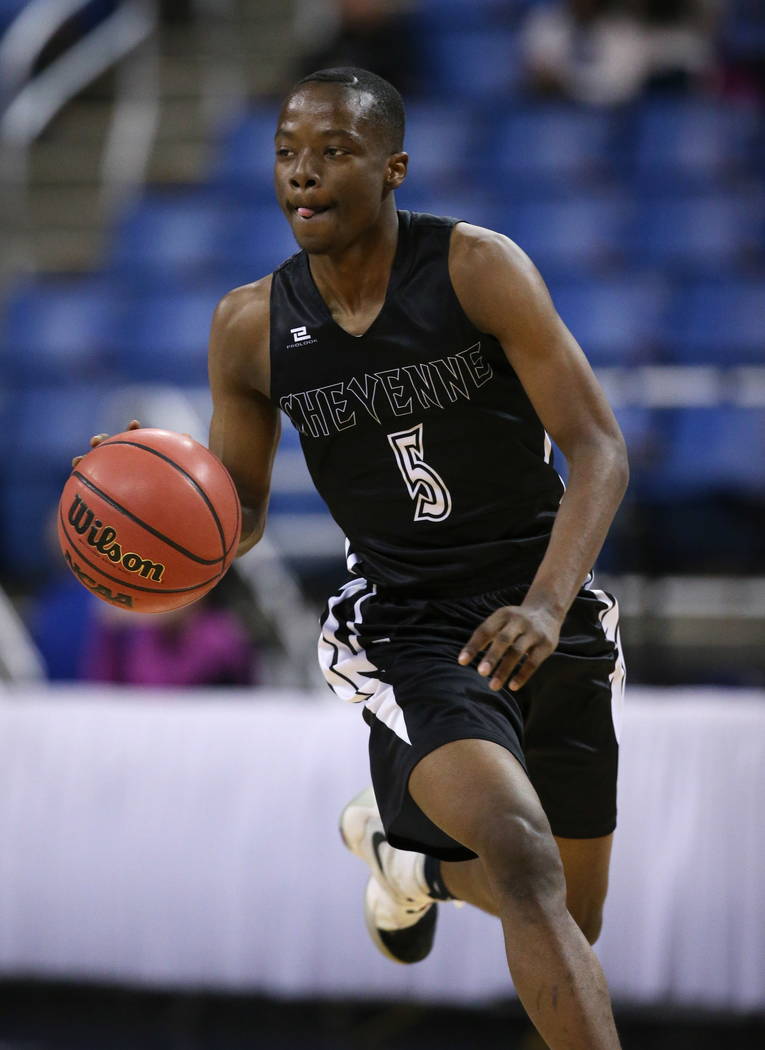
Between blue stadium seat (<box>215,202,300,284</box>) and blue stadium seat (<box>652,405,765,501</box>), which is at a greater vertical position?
blue stadium seat (<box>215,202,300,284</box>)

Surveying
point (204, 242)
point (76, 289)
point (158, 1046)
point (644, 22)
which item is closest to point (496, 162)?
point (644, 22)

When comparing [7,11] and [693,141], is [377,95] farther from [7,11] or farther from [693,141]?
[7,11]

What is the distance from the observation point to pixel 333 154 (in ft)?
10.2

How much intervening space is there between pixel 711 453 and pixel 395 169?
158 inches

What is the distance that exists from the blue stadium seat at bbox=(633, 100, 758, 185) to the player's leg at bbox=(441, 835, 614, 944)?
545 centimetres

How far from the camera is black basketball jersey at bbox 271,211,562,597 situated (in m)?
3.26

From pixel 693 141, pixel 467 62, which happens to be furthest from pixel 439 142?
pixel 693 141

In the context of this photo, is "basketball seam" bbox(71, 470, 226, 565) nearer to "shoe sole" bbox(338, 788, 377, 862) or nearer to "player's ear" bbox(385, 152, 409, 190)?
"player's ear" bbox(385, 152, 409, 190)

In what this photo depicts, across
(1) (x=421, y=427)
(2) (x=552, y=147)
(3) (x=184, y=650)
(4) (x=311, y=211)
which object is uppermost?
(2) (x=552, y=147)

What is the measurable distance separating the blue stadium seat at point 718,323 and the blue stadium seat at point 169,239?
2607 mm

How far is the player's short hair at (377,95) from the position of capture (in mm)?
3125

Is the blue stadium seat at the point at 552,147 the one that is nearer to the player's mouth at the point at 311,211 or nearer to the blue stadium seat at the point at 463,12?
the blue stadium seat at the point at 463,12

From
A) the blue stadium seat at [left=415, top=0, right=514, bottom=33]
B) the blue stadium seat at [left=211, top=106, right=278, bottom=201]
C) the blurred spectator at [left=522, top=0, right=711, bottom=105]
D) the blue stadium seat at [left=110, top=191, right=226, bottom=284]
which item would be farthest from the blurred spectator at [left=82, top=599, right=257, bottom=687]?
the blue stadium seat at [left=415, top=0, right=514, bottom=33]

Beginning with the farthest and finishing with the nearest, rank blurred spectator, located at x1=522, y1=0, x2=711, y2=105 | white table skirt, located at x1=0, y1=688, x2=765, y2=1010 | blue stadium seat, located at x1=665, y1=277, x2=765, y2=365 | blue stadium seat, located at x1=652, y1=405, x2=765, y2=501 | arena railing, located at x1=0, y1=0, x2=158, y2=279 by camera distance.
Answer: arena railing, located at x1=0, y1=0, x2=158, y2=279
blurred spectator, located at x1=522, y1=0, x2=711, y2=105
blue stadium seat, located at x1=665, y1=277, x2=765, y2=365
blue stadium seat, located at x1=652, y1=405, x2=765, y2=501
white table skirt, located at x1=0, y1=688, x2=765, y2=1010
